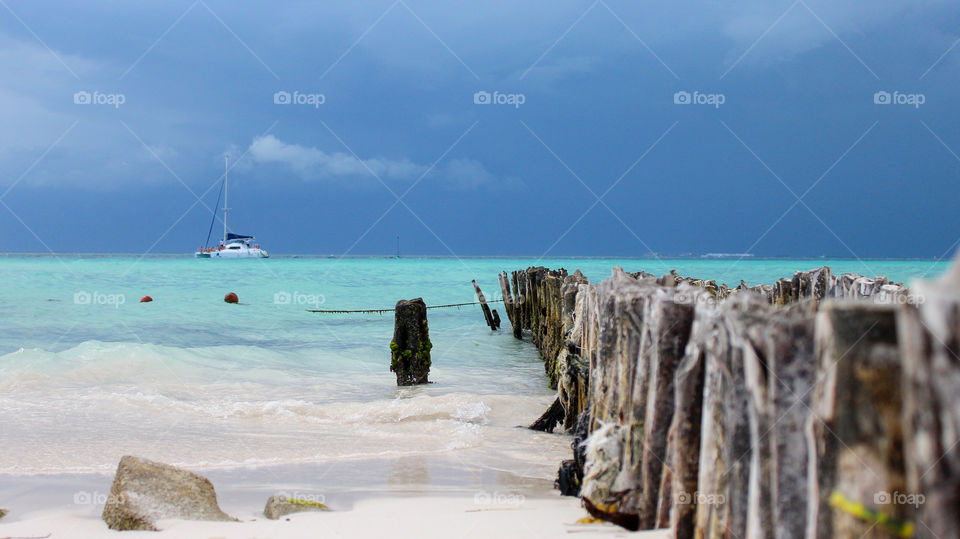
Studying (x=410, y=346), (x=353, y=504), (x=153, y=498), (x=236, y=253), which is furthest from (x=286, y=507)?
(x=236, y=253)

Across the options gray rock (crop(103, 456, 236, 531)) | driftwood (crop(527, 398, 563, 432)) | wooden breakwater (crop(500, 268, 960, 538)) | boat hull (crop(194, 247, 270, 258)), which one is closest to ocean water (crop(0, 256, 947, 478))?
driftwood (crop(527, 398, 563, 432))

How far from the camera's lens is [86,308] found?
83.0 ft

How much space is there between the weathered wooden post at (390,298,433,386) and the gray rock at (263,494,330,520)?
21.7 ft

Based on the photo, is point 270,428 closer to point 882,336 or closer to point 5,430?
point 5,430

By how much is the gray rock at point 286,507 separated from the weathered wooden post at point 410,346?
6621mm

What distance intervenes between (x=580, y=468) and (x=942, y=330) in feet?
11.6

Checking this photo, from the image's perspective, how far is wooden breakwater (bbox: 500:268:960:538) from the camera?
1601mm

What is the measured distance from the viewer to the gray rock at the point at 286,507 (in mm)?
4461

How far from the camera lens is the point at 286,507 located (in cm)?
450

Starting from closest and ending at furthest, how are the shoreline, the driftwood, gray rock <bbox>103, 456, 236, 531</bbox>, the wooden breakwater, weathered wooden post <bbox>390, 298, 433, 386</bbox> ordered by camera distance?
the wooden breakwater
the shoreline
gray rock <bbox>103, 456, 236, 531</bbox>
the driftwood
weathered wooden post <bbox>390, 298, 433, 386</bbox>

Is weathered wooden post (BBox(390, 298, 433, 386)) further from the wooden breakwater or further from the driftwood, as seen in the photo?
the wooden breakwater

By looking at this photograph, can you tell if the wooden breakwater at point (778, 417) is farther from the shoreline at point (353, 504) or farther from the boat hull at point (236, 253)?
the boat hull at point (236, 253)

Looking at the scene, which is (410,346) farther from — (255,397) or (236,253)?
(236,253)

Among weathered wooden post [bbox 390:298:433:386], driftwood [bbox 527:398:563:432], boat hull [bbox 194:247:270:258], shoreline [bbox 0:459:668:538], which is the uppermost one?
boat hull [bbox 194:247:270:258]
